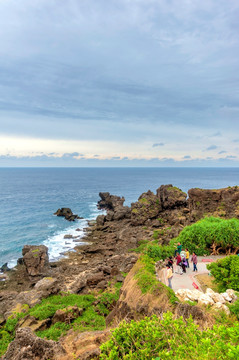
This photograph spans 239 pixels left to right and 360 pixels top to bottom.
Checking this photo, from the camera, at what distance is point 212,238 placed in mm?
27234

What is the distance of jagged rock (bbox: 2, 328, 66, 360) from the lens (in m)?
9.59

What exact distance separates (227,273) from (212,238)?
10.4m

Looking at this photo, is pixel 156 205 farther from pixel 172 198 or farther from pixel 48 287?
pixel 48 287

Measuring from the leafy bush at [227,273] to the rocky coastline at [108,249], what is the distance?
29.9 feet

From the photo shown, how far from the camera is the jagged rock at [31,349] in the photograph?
31.5 ft

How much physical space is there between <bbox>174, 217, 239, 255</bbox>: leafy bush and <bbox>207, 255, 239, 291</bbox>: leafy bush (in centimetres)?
909

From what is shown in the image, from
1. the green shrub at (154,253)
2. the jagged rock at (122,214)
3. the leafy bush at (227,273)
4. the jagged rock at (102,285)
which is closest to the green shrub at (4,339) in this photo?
the jagged rock at (102,285)

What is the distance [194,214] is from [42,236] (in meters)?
40.1

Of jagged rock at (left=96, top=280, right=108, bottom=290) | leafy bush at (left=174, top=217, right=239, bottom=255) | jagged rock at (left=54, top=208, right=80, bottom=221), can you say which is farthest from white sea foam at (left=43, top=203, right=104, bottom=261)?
leafy bush at (left=174, top=217, right=239, bottom=255)

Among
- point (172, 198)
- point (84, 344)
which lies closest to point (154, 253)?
→ point (84, 344)

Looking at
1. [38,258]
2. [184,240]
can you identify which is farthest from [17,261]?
[184,240]

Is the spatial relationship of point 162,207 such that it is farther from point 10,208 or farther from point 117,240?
point 10,208

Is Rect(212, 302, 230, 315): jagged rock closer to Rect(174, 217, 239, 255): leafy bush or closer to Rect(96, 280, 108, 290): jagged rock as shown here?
Rect(174, 217, 239, 255): leafy bush

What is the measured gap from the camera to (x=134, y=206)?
60.2 m
